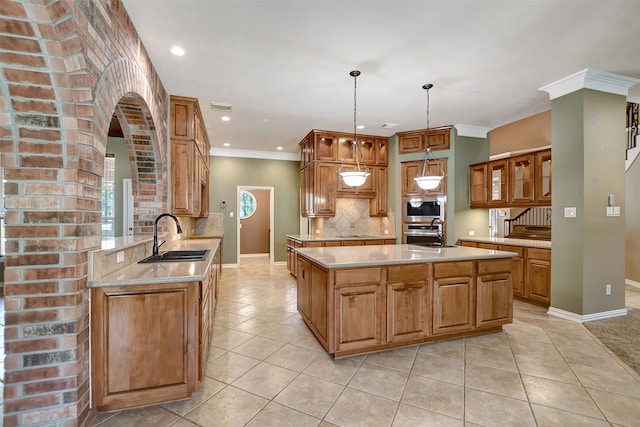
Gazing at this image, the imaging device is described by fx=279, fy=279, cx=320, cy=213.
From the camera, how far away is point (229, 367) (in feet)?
7.64

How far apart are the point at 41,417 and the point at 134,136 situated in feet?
8.40

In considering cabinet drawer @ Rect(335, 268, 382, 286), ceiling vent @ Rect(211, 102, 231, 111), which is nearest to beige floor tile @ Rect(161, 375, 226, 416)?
cabinet drawer @ Rect(335, 268, 382, 286)

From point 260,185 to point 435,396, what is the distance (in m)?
5.92

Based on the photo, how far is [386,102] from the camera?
395 cm

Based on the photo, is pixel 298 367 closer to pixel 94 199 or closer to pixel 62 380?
pixel 62 380

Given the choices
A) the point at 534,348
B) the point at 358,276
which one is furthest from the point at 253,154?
the point at 534,348

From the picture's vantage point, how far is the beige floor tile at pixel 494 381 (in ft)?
6.51

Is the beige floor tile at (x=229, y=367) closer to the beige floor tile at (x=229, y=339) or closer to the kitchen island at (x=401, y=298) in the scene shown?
the beige floor tile at (x=229, y=339)

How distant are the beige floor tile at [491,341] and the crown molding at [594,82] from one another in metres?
2.99

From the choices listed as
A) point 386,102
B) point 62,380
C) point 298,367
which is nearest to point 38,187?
point 62,380

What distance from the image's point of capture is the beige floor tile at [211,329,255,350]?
273 cm

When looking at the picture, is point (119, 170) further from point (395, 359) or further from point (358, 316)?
point (395, 359)

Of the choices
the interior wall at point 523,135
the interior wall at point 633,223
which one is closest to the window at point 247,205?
the interior wall at point 523,135

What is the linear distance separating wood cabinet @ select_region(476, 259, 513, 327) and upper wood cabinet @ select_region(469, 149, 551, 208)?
1644 mm
